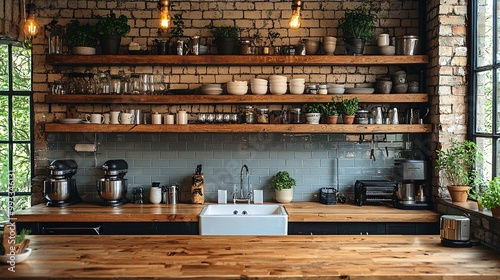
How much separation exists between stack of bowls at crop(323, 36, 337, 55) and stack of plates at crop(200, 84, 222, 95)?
1.29 metres

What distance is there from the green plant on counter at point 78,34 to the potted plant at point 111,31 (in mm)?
96

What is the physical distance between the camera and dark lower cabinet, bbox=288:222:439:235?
4.86 metres

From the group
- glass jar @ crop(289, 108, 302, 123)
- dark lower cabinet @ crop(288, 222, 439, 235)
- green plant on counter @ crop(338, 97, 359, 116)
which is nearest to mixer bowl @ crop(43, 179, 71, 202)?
dark lower cabinet @ crop(288, 222, 439, 235)

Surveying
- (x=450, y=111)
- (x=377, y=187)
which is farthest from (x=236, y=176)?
(x=450, y=111)

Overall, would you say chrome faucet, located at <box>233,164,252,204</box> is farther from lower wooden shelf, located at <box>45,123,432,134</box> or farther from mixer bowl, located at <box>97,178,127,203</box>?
mixer bowl, located at <box>97,178,127,203</box>

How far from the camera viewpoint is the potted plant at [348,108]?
5262mm

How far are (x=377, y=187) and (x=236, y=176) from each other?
162 cm

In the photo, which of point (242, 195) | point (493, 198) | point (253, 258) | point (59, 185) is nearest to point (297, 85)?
point (242, 195)

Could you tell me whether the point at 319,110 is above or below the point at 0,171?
above

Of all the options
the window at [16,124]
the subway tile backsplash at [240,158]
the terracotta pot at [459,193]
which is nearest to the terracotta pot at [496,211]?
the terracotta pot at [459,193]

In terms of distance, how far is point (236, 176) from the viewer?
5.66 metres

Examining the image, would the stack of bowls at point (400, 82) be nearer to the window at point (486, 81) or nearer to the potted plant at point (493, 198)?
the window at point (486, 81)

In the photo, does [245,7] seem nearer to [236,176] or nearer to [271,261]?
[236,176]

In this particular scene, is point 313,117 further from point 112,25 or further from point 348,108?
point 112,25
